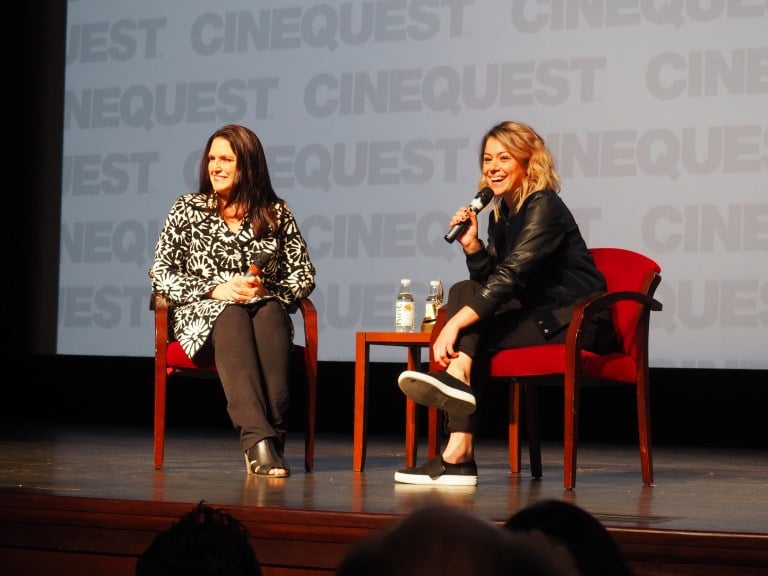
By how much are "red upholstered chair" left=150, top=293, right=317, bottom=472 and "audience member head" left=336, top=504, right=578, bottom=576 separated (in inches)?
108

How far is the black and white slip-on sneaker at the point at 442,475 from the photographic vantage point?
295 cm

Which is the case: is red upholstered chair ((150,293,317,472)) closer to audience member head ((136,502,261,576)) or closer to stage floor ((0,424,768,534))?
stage floor ((0,424,768,534))

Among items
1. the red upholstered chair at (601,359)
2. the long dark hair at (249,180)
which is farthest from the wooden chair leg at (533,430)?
the long dark hair at (249,180)

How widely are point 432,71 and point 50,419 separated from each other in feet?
9.38

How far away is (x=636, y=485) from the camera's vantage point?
3102 millimetres

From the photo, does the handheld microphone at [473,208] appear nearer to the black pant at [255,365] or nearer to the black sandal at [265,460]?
the black pant at [255,365]

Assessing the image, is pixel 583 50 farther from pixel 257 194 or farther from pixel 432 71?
pixel 257 194

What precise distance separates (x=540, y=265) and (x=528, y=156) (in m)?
0.32

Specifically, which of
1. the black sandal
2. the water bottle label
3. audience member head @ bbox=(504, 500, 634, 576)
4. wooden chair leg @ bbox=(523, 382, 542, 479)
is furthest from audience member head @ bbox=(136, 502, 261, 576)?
the water bottle label

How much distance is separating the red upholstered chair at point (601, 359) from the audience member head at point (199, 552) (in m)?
2.07

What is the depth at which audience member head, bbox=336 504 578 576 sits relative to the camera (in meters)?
0.58

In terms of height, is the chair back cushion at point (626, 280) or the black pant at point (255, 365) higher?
the chair back cushion at point (626, 280)

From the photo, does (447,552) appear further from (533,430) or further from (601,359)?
(533,430)

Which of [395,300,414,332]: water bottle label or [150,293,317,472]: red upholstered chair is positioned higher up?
[395,300,414,332]: water bottle label
